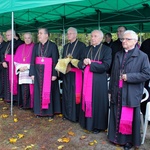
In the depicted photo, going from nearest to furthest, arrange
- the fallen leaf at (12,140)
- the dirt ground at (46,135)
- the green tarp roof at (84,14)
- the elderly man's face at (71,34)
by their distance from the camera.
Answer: the dirt ground at (46,135) < the fallen leaf at (12,140) < the elderly man's face at (71,34) < the green tarp roof at (84,14)

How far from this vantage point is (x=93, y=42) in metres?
4.04

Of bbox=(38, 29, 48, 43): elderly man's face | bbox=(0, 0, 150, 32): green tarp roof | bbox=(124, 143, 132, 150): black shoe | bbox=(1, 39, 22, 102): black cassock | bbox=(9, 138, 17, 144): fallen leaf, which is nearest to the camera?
bbox=(124, 143, 132, 150): black shoe

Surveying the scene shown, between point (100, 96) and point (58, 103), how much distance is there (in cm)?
126

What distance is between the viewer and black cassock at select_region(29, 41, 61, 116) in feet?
15.6

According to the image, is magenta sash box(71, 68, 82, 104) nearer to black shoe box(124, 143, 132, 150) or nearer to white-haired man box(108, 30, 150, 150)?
white-haired man box(108, 30, 150, 150)

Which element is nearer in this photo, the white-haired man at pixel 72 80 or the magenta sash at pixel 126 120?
the magenta sash at pixel 126 120

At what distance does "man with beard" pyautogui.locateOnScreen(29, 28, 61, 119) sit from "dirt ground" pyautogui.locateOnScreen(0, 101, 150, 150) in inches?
11.1

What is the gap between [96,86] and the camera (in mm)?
4047

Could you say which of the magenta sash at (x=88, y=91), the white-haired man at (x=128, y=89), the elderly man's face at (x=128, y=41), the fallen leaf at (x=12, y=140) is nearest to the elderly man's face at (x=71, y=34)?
the magenta sash at (x=88, y=91)

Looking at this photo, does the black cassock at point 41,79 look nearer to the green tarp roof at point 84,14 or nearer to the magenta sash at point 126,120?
the green tarp roof at point 84,14

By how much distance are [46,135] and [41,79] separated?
123cm

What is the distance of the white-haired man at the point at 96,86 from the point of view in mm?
3990

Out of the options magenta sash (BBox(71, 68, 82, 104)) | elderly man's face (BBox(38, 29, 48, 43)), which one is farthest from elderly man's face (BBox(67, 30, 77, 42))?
magenta sash (BBox(71, 68, 82, 104))

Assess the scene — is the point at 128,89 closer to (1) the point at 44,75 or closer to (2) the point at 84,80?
(2) the point at 84,80
